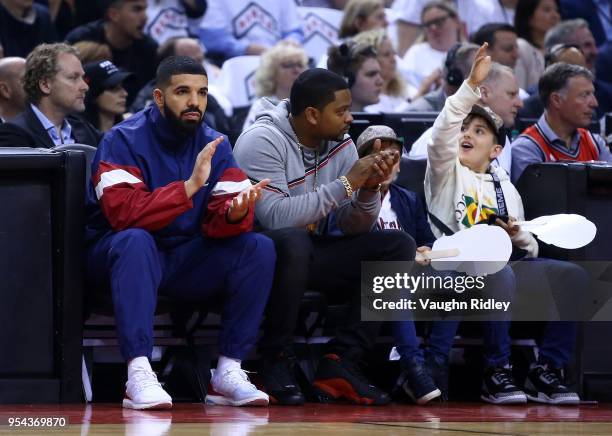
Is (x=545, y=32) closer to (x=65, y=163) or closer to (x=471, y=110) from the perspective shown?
(x=471, y=110)

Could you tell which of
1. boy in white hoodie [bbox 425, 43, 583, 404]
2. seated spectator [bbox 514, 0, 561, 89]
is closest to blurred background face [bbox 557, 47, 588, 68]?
seated spectator [bbox 514, 0, 561, 89]

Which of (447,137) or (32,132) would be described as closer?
(447,137)

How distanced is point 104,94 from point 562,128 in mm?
2692

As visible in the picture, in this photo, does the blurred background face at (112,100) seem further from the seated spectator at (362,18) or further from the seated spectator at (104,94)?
the seated spectator at (362,18)

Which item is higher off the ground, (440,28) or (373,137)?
(440,28)

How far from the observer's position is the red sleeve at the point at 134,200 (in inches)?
214

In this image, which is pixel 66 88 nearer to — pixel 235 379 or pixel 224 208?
pixel 224 208

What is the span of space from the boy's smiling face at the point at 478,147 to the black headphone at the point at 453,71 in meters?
1.98

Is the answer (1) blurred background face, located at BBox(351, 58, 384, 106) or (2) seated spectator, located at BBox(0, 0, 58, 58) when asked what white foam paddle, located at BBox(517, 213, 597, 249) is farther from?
(2) seated spectator, located at BBox(0, 0, 58, 58)

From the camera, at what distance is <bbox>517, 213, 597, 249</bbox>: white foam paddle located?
20.4 ft

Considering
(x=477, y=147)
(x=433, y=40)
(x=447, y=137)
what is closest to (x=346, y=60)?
(x=433, y=40)

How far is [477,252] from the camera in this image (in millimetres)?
6164

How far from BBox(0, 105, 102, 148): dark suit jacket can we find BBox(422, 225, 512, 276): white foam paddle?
2039 mm

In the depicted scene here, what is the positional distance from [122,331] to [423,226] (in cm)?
178
